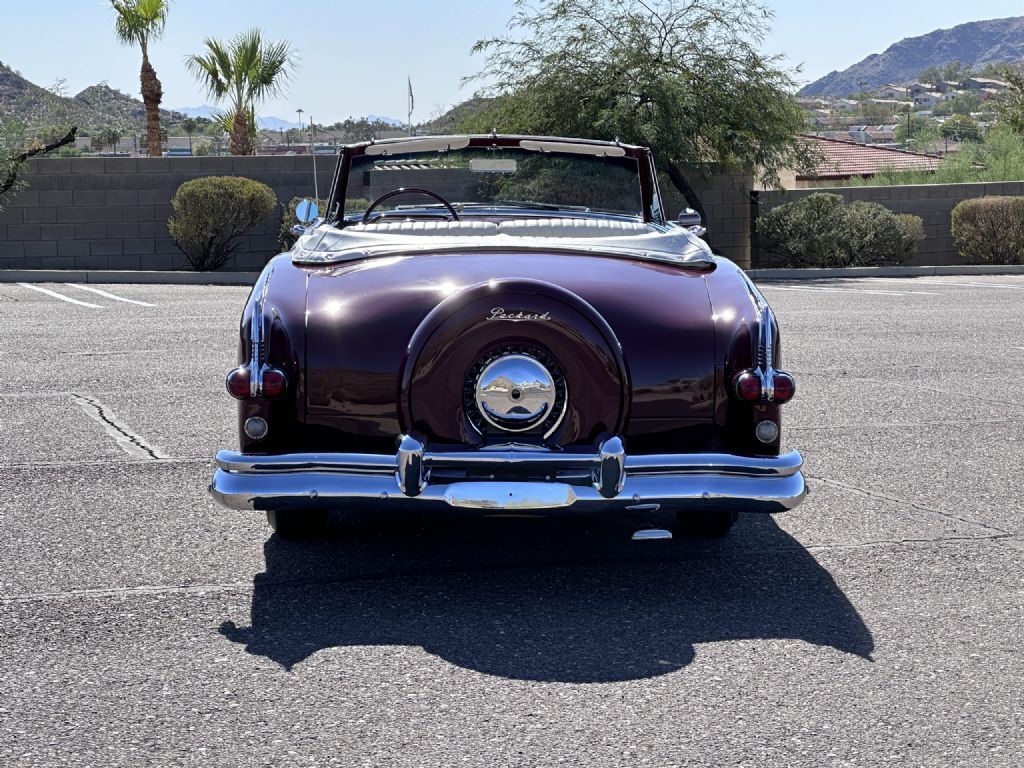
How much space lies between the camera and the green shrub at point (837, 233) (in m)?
24.9

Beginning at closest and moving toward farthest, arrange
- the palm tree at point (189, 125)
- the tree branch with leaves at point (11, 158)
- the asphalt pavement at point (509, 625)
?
1. the asphalt pavement at point (509, 625)
2. the tree branch with leaves at point (11, 158)
3. the palm tree at point (189, 125)

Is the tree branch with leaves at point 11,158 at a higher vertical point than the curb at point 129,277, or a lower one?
higher

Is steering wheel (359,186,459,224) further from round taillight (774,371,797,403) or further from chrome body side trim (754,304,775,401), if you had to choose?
round taillight (774,371,797,403)

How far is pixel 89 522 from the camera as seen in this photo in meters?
5.80

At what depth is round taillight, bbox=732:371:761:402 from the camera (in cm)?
478

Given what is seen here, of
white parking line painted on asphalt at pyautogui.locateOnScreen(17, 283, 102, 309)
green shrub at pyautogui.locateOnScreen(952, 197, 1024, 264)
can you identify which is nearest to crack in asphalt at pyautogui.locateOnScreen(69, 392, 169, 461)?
white parking line painted on asphalt at pyautogui.locateOnScreen(17, 283, 102, 309)

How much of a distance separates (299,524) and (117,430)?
9.60 feet

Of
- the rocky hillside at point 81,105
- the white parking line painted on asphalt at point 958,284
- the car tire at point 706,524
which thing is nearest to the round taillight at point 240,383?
the car tire at point 706,524

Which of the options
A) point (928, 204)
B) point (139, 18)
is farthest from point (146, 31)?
point (928, 204)

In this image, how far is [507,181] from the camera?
23.4 ft

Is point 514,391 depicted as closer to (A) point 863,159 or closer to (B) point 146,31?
(B) point 146,31

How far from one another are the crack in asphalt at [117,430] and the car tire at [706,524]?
3.00 m

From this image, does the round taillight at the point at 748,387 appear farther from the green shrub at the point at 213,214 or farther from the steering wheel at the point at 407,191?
the green shrub at the point at 213,214

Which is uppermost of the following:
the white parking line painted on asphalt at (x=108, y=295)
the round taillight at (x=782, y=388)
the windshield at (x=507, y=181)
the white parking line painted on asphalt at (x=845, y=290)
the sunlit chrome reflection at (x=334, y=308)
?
the windshield at (x=507, y=181)
